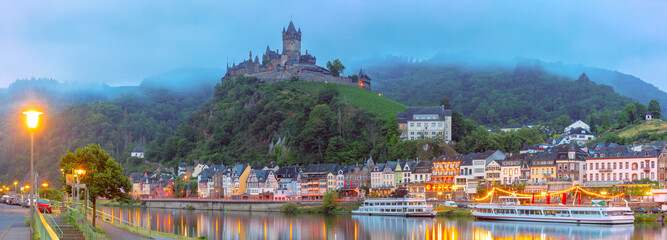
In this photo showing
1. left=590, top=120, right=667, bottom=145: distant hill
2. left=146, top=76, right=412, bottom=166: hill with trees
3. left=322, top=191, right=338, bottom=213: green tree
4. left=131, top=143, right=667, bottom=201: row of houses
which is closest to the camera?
left=131, top=143, right=667, bottom=201: row of houses

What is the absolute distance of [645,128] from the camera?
332 ft

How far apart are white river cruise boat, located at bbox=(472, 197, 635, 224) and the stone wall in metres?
24.3

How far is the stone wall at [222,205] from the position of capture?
86562 millimetres

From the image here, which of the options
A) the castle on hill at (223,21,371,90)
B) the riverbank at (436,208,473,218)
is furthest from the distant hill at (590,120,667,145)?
the castle on hill at (223,21,371,90)

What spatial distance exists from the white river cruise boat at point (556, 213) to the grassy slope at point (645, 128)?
3792 cm

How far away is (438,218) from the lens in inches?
2758

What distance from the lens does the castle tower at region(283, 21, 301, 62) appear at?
504 ft

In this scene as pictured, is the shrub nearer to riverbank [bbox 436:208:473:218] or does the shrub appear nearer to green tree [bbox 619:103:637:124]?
riverbank [bbox 436:208:473:218]

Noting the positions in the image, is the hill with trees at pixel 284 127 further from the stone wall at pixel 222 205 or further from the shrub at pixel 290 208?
the shrub at pixel 290 208

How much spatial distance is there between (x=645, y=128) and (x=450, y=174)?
36.7 metres

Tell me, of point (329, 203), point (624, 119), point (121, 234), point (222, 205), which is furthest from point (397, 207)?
point (624, 119)

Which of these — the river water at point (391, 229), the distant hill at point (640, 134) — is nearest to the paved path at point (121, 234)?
the river water at point (391, 229)

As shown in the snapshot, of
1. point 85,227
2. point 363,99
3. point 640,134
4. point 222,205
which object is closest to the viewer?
point 85,227

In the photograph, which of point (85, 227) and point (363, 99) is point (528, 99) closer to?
point (363, 99)
